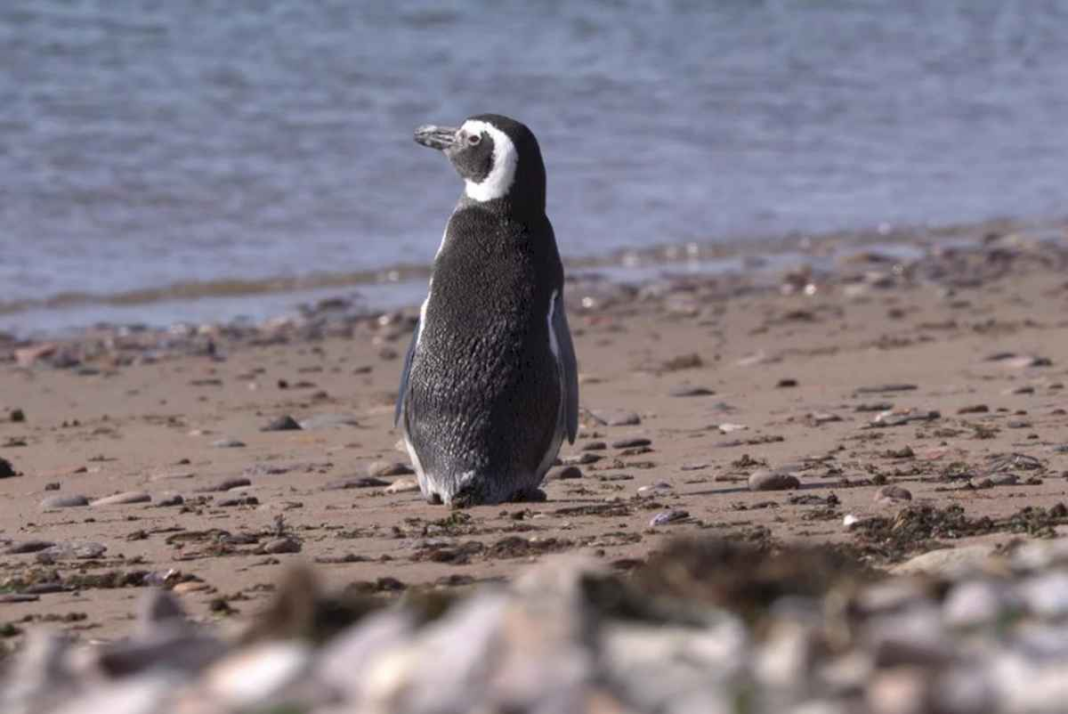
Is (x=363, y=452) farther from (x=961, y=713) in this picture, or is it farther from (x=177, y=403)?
(x=961, y=713)

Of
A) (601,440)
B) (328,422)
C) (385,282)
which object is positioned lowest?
(385,282)

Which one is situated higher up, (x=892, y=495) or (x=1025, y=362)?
(x=892, y=495)

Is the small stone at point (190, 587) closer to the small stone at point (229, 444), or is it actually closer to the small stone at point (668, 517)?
the small stone at point (668, 517)

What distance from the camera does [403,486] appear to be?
22.2ft

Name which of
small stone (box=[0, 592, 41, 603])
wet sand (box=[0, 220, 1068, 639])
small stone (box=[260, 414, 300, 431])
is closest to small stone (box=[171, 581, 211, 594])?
wet sand (box=[0, 220, 1068, 639])

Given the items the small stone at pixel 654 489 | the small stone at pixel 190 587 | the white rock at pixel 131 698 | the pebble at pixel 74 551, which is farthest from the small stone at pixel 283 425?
the white rock at pixel 131 698

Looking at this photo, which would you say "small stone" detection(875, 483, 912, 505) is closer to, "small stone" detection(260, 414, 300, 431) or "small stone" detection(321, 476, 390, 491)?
"small stone" detection(321, 476, 390, 491)

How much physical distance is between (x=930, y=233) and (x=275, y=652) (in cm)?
1299

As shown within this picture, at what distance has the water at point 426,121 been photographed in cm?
1412

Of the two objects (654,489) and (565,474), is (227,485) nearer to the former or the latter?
(565,474)

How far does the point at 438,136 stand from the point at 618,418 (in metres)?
1.55

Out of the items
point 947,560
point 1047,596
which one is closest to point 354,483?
point 947,560

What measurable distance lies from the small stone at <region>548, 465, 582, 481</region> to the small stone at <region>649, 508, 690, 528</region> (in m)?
1.11

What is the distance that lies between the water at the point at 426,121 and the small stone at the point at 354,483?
5.05 m
